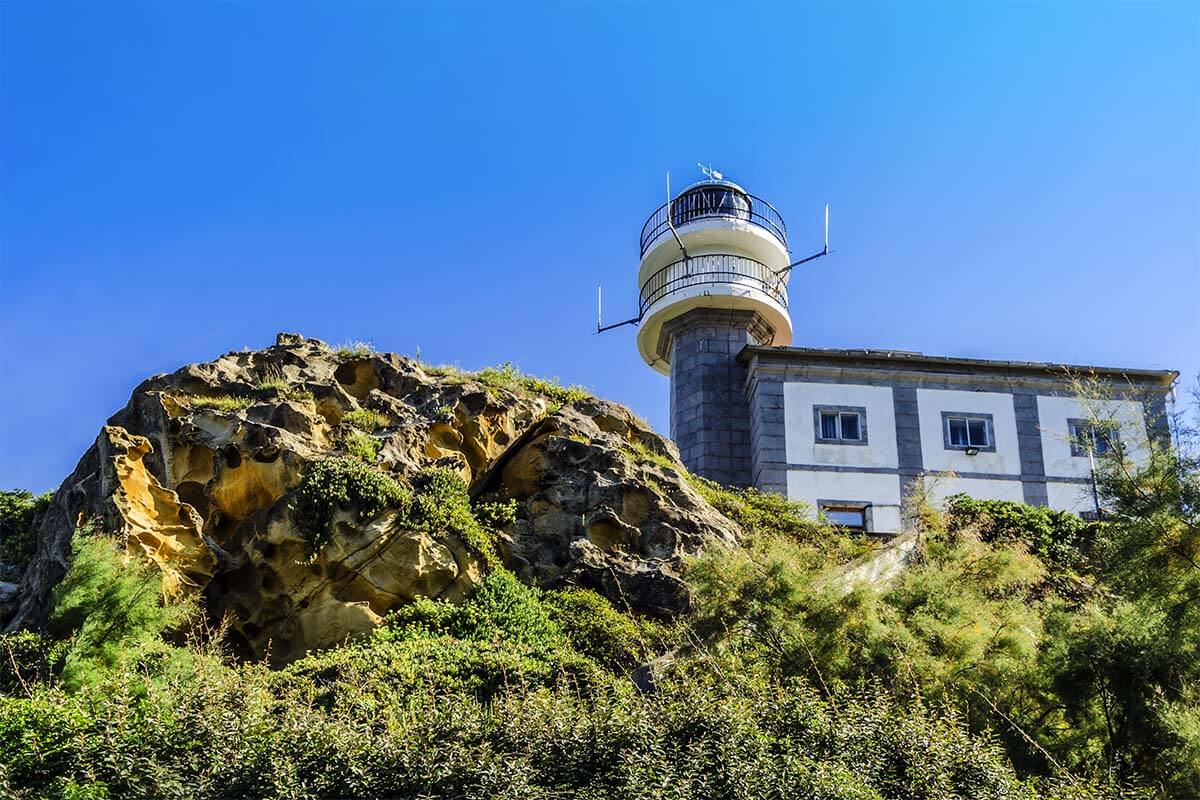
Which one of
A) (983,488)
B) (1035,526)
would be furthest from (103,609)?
(983,488)

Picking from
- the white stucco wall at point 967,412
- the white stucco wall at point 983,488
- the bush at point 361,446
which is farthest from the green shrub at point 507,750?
the white stucco wall at point 967,412

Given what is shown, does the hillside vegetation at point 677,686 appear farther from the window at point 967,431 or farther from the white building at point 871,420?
the window at point 967,431

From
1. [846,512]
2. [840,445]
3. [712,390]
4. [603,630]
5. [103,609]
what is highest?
[712,390]

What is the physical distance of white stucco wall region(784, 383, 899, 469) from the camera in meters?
27.1

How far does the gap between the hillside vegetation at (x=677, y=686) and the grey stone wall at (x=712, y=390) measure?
12.1 metres

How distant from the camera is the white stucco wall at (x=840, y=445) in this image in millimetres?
27094

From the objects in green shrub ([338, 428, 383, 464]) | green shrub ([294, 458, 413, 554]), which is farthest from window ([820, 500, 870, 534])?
green shrub ([294, 458, 413, 554])

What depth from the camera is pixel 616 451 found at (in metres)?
18.2

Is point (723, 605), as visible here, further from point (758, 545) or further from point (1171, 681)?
point (1171, 681)

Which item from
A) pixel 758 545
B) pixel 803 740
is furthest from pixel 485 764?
pixel 758 545

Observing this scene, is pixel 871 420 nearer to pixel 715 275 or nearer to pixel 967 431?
pixel 967 431

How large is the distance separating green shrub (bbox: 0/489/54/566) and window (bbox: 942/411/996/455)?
65.6ft

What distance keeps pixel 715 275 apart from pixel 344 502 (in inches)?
659

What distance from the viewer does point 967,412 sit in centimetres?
2784
